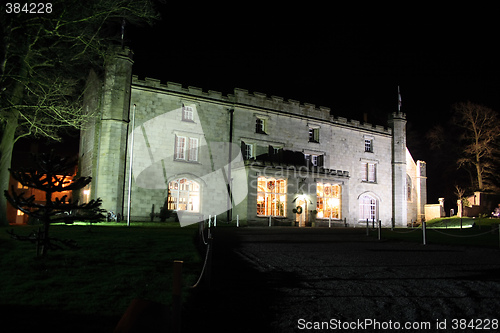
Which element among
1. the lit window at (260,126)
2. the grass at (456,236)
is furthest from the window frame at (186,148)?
the grass at (456,236)

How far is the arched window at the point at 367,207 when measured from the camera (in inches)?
1344

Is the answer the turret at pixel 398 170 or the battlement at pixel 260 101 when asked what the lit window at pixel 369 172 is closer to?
the turret at pixel 398 170

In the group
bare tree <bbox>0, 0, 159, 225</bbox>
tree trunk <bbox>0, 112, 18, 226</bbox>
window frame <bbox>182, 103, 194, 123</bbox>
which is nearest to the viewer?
bare tree <bbox>0, 0, 159, 225</bbox>

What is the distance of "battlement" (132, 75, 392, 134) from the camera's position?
A: 2606cm

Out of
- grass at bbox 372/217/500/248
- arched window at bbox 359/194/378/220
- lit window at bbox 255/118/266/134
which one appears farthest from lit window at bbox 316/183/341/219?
grass at bbox 372/217/500/248

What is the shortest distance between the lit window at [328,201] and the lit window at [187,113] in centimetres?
1121

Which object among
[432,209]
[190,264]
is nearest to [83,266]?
[190,264]

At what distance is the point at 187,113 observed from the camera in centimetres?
2723

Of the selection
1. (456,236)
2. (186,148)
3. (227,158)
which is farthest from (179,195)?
(456,236)

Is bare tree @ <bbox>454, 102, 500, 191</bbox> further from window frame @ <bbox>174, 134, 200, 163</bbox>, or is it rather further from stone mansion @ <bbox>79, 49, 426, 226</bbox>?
window frame @ <bbox>174, 134, 200, 163</bbox>

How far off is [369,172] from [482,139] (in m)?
14.0

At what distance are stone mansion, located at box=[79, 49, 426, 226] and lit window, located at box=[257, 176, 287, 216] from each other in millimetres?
75

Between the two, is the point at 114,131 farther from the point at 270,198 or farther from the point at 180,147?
the point at 270,198

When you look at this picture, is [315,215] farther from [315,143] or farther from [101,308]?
[101,308]
